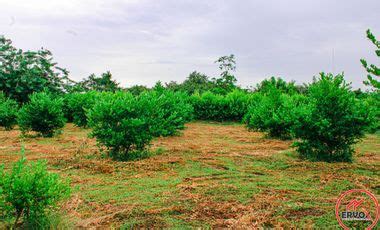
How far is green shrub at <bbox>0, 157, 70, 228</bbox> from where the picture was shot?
4621 mm

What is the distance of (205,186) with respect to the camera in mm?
7172

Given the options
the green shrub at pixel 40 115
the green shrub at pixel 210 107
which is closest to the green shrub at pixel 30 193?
the green shrub at pixel 40 115

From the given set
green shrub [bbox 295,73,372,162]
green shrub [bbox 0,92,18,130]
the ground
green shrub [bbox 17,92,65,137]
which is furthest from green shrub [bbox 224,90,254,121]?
green shrub [bbox 295,73,372,162]

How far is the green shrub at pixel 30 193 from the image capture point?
4.62 m

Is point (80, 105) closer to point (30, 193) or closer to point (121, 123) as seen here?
point (121, 123)

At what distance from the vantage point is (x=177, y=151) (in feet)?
38.0

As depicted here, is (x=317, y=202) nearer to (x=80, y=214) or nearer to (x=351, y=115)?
(x=80, y=214)

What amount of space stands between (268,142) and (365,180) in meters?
6.73

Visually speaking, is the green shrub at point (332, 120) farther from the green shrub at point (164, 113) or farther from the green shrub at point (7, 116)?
the green shrub at point (7, 116)

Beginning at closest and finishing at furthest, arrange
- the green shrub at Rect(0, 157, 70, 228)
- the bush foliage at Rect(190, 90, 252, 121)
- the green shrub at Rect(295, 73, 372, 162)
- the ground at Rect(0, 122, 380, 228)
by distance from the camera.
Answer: the green shrub at Rect(0, 157, 70, 228), the ground at Rect(0, 122, 380, 228), the green shrub at Rect(295, 73, 372, 162), the bush foliage at Rect(190, 90, 252, 121)

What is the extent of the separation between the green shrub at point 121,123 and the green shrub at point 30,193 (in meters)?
5.00

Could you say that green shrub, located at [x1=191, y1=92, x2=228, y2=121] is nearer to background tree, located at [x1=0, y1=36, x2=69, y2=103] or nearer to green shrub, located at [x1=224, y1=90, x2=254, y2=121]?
green shrub, located at [x1=224, y1=90, x2=254, y2=121]

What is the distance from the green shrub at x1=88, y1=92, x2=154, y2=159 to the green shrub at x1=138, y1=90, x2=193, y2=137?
0.24 m

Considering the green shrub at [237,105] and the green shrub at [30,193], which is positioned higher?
the green shrub at [237,105]
